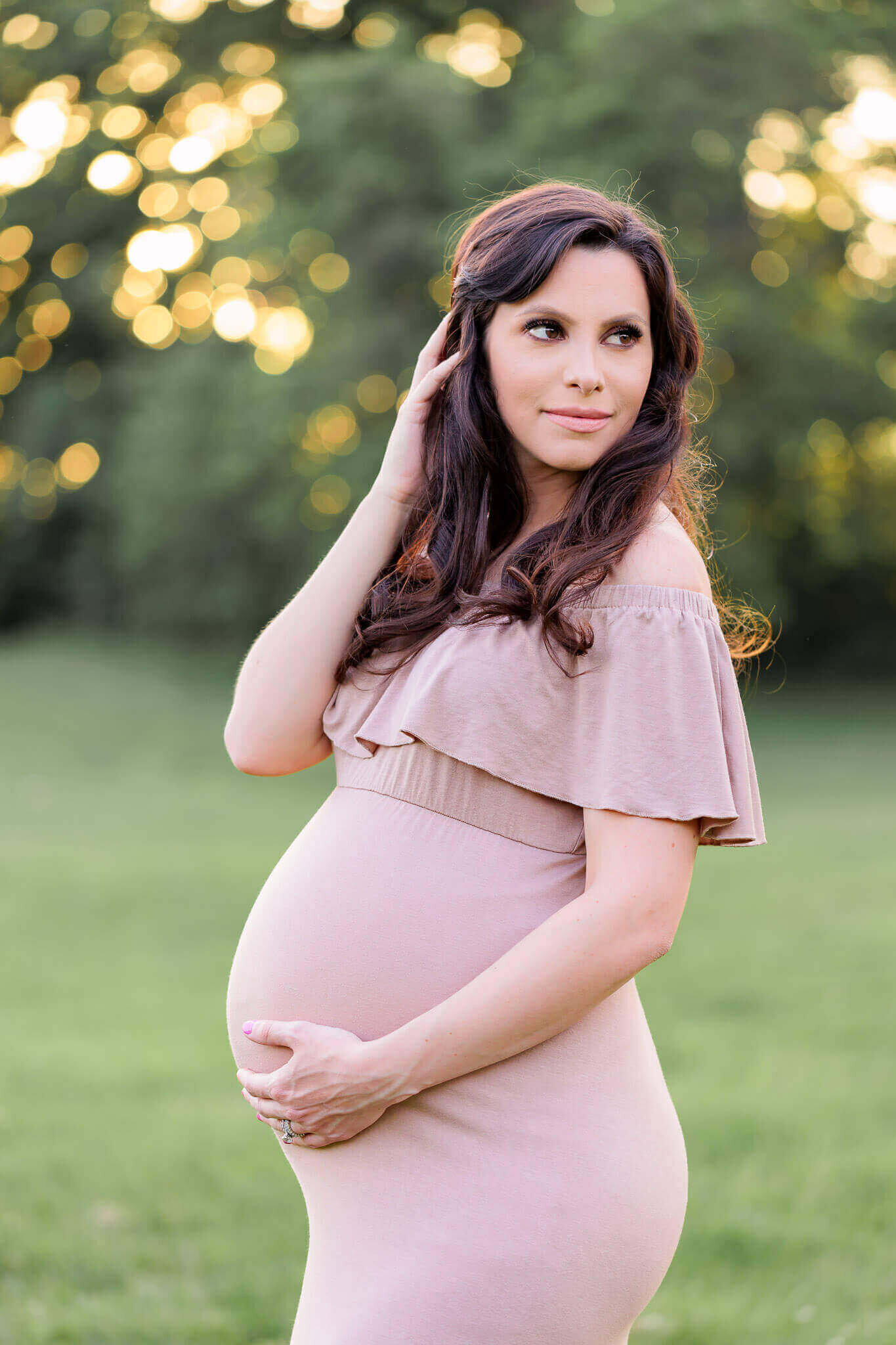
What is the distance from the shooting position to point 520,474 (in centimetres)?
178

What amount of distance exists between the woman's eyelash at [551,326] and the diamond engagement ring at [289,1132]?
101 centimetres

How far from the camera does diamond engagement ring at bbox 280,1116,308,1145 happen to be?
1.59m

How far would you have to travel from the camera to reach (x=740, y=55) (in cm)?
1568

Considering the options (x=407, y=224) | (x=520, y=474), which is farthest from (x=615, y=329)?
(x=407, y=224)

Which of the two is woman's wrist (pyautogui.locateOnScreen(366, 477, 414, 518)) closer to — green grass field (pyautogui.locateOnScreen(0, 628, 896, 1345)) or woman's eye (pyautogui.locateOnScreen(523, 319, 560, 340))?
woman's eye (pyautogui.locateOnScreen(523, 319, 560, 340))

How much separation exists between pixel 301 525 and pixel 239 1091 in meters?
14.5

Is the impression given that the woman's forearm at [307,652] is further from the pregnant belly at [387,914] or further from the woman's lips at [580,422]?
the woman's lips at [580,422]

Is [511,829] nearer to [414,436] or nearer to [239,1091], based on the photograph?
[414,436]

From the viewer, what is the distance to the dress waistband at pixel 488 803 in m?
1.58

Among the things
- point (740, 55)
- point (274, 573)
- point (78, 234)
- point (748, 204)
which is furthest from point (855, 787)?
point (78, 234)

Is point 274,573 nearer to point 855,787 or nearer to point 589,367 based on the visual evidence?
point 855,787

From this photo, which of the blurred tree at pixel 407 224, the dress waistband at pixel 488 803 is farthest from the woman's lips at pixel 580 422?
the blurred tree at pixel 407 224

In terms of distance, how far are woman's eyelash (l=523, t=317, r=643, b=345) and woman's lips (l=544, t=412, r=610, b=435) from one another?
94mm

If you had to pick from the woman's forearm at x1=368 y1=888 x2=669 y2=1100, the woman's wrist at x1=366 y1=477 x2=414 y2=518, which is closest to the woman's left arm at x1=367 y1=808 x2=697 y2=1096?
the woman's forearm at x1=368 y1=888 x2=669 y2=1100
